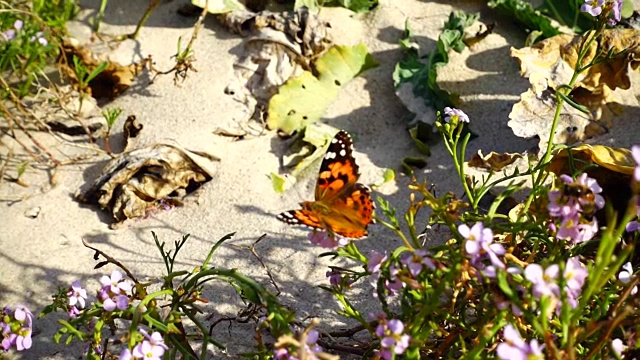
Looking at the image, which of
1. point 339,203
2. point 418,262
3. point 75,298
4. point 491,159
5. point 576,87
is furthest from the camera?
→ point 576,87

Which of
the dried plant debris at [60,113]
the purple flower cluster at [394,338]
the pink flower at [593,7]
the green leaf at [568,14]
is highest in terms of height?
the pink flower at [593,7]

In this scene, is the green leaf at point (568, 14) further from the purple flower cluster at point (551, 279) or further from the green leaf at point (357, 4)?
the purple flower cluster at point (551, 279)

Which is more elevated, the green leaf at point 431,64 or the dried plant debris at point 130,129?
the green leaf at point 431,64

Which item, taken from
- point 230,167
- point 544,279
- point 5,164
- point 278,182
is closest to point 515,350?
point 544,279

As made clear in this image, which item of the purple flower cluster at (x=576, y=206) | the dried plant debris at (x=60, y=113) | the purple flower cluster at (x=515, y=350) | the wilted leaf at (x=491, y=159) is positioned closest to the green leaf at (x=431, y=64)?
the wilted leaf at (x=491, y=159)

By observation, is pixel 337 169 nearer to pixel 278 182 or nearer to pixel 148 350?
pixel 278 182

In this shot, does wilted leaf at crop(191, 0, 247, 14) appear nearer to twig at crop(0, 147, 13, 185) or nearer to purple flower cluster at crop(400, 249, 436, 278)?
twig at crop(0, 147, 13, 185)

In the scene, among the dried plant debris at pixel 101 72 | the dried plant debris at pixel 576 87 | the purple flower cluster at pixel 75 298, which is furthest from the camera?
the dried plant debris at pixel 101 72

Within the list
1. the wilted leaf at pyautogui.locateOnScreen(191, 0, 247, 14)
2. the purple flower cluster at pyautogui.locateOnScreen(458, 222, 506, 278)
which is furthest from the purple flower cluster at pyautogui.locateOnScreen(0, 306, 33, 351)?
the wilted leaf at pyautogui.locateOnScreen(191, 0, 247, 14)
